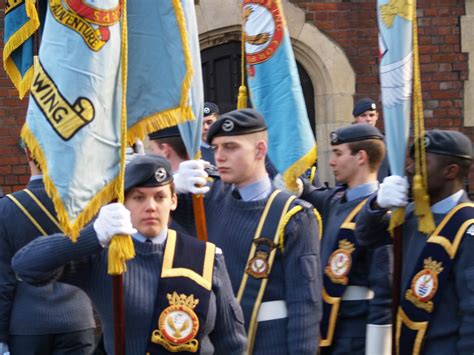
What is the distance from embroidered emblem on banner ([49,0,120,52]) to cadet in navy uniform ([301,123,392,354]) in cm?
180

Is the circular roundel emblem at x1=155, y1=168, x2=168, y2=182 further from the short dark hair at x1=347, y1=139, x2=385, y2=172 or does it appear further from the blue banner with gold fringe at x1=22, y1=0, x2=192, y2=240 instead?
the short dark hair at x1=347, y1=139, x2=385, y2=172

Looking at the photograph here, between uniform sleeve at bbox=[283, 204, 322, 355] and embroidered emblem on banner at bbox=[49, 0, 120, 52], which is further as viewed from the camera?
uniform sleeve at bbox=[283, 204, 322, 355]

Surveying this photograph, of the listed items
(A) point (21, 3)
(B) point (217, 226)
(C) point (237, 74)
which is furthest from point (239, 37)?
(B) point (217, 226)

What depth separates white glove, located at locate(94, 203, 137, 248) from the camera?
417 cm

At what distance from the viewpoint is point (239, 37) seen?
10570 mm

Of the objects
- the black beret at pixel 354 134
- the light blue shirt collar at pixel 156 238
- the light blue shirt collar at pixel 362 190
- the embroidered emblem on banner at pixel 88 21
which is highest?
the embroidered emblem on banner at pixel 88 21

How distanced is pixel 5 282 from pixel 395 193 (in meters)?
2.22

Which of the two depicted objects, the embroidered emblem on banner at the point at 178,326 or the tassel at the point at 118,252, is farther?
the embroidered emblem on banner at the point at 178,326

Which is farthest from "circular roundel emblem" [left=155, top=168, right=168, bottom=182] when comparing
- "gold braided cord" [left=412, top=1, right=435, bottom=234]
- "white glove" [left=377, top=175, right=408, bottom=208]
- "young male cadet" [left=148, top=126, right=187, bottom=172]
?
"young male cadet" [left=148, top=126, right=187, bottom=172]

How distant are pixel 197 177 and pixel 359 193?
1254mm

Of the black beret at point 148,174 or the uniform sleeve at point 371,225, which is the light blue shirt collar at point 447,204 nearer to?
the uniform sleeve at point 371,225

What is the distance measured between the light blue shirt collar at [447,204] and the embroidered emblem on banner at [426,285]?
0.83 ft

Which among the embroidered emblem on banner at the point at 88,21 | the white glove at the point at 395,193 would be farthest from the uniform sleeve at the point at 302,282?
the embroidered emblem on banner at the point at 88,21

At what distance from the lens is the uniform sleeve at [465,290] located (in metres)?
5.17
